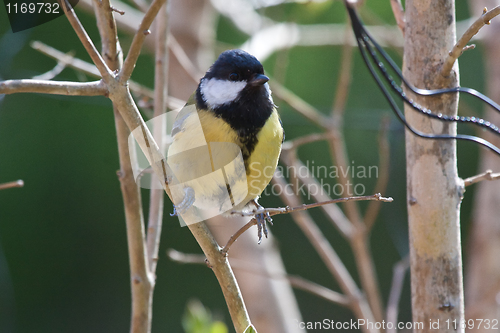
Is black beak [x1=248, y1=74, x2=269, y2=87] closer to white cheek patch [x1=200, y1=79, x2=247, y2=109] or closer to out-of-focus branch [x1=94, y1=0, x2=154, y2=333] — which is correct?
white cheek patch [x1=200, y1=79, x2=247, y2=109]

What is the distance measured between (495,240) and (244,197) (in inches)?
41.0

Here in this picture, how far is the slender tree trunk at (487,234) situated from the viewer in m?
1.51

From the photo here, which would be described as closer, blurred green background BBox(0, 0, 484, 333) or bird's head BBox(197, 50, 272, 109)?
bird's head BBox(197, 50, 272, 109)

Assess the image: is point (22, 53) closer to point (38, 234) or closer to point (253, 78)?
point (38, 234)

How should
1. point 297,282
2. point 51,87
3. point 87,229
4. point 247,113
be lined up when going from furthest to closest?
point 87,229
point 297,282
point 247,113
point 51,87

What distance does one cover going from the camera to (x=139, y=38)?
634mm

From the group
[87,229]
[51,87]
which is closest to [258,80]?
[51,87]

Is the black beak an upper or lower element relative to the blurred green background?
upper

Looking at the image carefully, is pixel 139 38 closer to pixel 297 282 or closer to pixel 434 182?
pixel 434 182

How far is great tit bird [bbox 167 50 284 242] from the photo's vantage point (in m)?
0.91

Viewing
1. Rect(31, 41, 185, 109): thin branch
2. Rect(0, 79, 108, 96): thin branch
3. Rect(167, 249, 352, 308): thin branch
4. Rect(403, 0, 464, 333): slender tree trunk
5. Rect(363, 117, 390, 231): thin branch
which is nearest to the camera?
Rect(0, 79, 108, 96): thin branch

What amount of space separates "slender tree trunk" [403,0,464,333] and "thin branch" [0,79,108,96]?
52 centimetres

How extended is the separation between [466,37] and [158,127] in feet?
2.02

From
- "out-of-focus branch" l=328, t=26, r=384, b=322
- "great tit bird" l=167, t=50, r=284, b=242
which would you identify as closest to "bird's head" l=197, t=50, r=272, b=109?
"great tit bird" l=167, t=50, r=284, b=242
